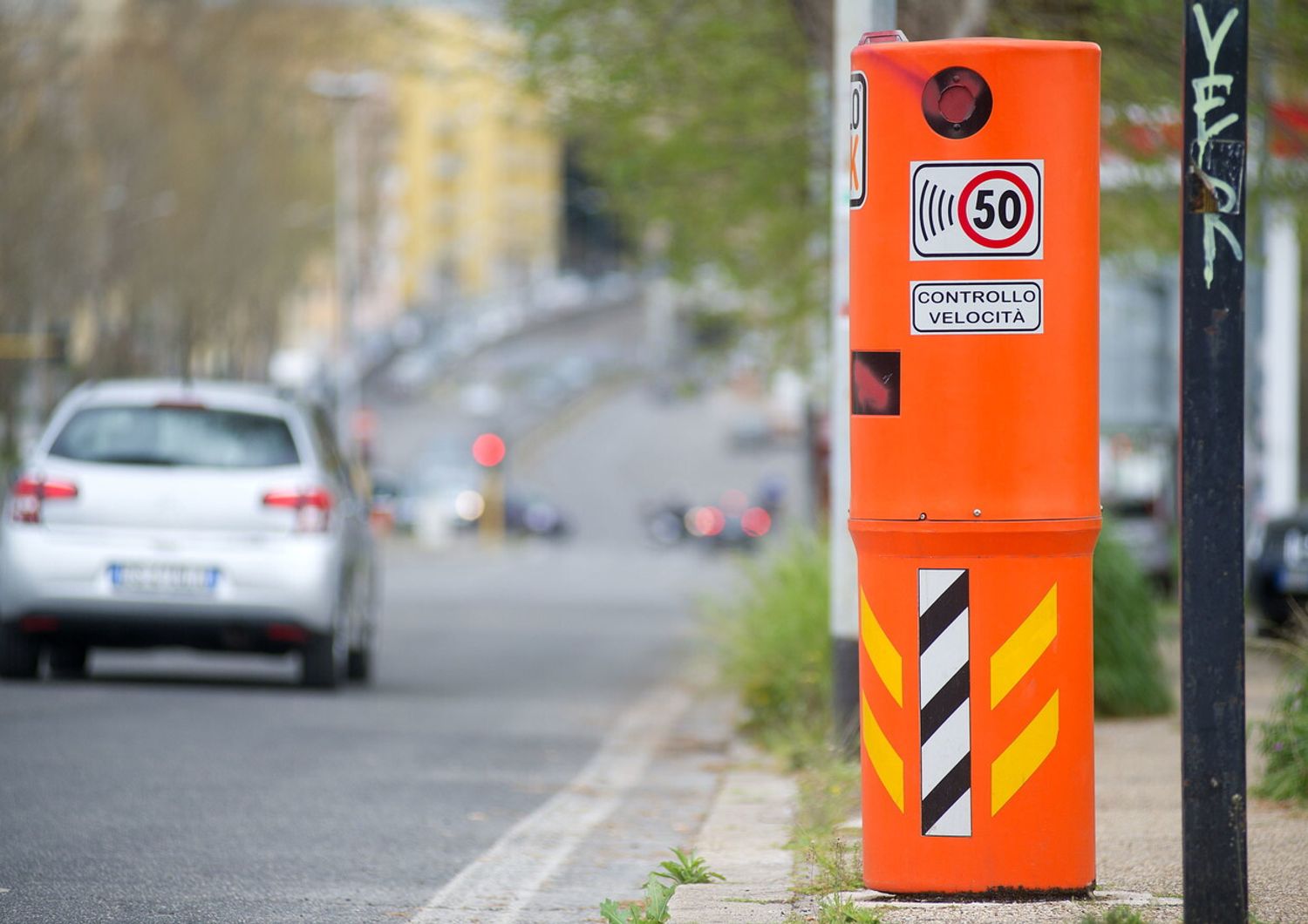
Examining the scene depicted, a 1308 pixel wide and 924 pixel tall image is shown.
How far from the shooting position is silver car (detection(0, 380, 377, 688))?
12.2m

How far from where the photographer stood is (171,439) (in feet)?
40.9

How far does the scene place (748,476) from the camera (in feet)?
289

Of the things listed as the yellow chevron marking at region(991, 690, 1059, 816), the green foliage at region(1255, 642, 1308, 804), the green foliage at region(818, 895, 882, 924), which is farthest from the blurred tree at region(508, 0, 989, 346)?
the green foliage at region(818, 895, 882, 924)

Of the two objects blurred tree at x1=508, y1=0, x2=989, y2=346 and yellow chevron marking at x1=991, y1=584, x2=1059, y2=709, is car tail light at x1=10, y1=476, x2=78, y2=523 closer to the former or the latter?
blurred tree at x1=508, y1=0, x2=989, y2=346

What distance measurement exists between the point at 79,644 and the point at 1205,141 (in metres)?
9.35

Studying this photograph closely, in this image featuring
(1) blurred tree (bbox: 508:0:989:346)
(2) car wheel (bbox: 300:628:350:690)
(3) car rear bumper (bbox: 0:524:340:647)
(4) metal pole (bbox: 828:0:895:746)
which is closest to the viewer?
(4) metal pole (bbox: 828:0:895:746)

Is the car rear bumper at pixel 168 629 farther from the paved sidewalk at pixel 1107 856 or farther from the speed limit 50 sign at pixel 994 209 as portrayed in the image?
the speed limit 50 sign at pixel 994 209

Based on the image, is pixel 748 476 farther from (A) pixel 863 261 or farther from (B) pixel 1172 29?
(A) pixel 863 261

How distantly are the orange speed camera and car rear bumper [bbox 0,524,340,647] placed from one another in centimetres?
733

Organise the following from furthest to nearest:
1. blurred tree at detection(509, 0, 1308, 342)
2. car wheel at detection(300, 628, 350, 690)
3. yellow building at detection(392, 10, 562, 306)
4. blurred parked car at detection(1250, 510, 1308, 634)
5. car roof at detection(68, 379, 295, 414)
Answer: yellow building at detection(392, 10, 562, 306) < blurred parked car at detection(1250, 510, 1308, 634) < blurred tree at detection(509, 0, 1308, 342) < car wheel at detection(300, 628, 350, 690) < car roof at detection(68, 379, 295, 414)

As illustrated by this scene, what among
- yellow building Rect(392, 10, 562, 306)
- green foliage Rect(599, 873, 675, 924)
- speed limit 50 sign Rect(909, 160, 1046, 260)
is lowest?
green foliage Rect(599, 873, 675, 924)

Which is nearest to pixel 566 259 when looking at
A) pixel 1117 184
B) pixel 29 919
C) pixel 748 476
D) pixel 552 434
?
pixel 552 434

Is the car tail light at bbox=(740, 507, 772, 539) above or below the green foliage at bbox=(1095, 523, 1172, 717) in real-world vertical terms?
below

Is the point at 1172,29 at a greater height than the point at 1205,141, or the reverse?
the point at 1172,29
